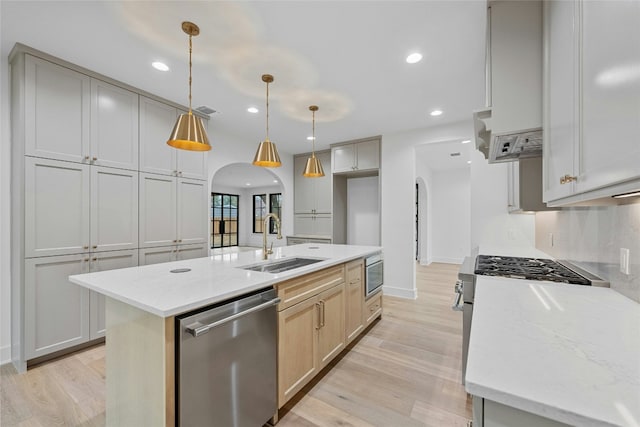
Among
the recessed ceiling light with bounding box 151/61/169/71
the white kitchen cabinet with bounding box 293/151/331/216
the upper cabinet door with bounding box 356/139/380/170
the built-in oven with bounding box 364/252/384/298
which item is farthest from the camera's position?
the white kitchen cabinet with bounding box 293/151/331/216

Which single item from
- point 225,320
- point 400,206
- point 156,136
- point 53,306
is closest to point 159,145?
point 156,136

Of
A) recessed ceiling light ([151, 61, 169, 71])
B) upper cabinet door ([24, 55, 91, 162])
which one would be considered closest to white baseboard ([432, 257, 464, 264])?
recessed ceiling light ([151, 61, 169, 71])

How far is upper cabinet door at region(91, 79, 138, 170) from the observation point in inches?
103

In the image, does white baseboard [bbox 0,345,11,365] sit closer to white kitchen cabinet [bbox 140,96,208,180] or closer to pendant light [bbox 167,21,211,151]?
white kitchen cabinet [bbox 140,96,208,180]

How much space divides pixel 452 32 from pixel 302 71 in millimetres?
1290

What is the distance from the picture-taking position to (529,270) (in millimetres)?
1718

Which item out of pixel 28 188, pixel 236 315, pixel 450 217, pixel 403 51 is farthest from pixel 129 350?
pixel 450 217

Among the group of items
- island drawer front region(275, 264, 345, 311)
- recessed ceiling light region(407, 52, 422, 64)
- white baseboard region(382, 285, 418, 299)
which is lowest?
white baseboard region(382, 285, 418, 299)

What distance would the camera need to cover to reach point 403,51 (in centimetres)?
225

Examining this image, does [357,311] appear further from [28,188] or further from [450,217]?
[450,217]

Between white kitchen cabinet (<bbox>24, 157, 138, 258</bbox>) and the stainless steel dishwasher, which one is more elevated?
white kitchen cabinet (<bbox>24, 157, 138, 258</bbox>)

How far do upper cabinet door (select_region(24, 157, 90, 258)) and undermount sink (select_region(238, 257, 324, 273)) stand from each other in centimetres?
177

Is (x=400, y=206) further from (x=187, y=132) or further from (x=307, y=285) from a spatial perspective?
(x=187, y=132)

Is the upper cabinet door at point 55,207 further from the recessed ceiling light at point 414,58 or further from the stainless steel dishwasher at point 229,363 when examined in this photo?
the recessed ceiling light at point 414,58
